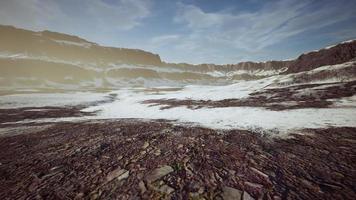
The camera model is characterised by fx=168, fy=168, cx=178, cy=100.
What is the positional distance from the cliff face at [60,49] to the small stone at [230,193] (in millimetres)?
152974

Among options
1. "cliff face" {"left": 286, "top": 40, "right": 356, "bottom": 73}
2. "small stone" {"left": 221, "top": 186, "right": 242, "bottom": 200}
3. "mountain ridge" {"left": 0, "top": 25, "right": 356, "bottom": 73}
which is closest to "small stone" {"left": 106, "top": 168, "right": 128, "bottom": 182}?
"small stone" {"left": 221, "top": 186, "right": 242, "bottom": 200}

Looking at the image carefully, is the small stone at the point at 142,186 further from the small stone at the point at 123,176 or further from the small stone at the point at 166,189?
the small stone at the point at 123,176

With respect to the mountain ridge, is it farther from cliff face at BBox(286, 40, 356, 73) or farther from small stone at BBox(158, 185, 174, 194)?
small stone at BBox(158, 185, 174, 194)

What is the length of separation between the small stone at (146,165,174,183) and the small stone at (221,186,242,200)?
1.62m

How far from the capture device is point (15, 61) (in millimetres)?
90938

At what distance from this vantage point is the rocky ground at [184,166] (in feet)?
12.8

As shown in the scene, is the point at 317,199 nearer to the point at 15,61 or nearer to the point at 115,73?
the point at 15,61

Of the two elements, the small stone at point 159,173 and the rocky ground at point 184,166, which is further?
the small stone at point 159,173

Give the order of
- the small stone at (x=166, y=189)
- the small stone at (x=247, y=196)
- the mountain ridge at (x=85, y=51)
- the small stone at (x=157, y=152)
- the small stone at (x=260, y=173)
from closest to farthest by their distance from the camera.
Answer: the small stone at (x=247, y=196) < the small stone at (x=166, y=189) < the small stone at (x=260, y=173) < the small stone at (x=157, y=152) < the mountain ridge at (x=85, y=51)

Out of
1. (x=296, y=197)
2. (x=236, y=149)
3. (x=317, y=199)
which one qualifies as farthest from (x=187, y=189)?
(x=236, y=149)

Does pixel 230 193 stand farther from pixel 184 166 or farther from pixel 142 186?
pixel 142 186

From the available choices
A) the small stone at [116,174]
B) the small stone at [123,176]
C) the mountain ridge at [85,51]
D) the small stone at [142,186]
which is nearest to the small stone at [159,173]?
the small stone at [142,186]

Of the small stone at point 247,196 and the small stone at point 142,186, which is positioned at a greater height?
the small stone at point 142,186

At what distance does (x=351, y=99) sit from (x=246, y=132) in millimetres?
12914
